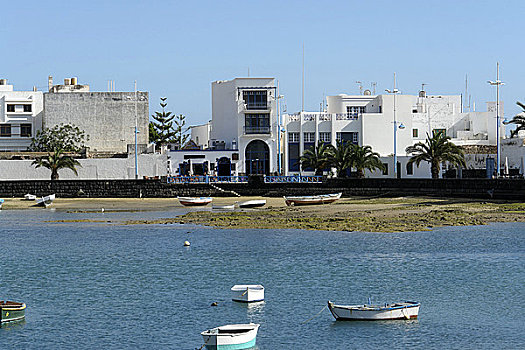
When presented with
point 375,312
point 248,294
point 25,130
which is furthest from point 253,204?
point 375,312

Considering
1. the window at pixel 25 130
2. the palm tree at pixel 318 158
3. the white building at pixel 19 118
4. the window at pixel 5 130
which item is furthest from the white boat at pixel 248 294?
the window at pixel 5 130

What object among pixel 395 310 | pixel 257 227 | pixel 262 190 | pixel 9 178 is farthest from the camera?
pixel 9 178

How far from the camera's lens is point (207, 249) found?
139 feet

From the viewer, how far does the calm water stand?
23.3 m

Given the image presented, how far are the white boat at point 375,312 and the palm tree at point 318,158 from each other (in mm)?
62880

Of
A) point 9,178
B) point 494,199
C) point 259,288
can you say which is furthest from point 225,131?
point 259,288

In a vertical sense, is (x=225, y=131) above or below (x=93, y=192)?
above

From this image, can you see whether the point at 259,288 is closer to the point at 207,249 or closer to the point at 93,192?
the point at 207,249

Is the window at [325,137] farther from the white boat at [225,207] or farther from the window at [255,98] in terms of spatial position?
the white boat at [225,207]

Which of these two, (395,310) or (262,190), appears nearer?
(395,310)

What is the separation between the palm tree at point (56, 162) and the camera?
88213 millimetres

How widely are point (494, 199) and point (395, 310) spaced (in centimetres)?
4487

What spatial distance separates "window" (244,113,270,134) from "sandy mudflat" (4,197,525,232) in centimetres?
1842

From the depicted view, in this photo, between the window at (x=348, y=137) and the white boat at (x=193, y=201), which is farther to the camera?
the window at (x=348, y=137)
